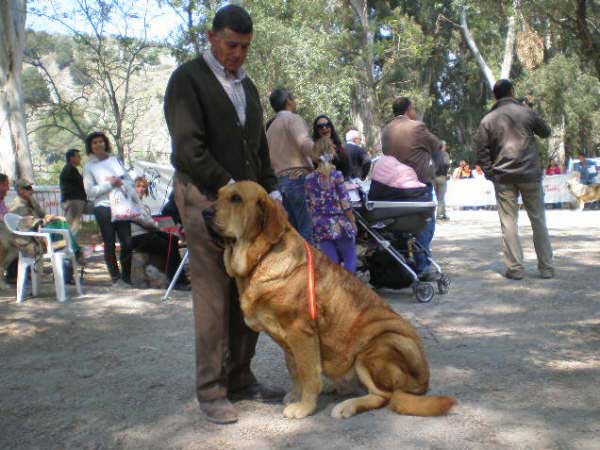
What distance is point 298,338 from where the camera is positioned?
12.7 ft

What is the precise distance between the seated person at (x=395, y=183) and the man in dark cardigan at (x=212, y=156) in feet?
13.1

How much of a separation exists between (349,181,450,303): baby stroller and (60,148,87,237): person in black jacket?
5.12 m

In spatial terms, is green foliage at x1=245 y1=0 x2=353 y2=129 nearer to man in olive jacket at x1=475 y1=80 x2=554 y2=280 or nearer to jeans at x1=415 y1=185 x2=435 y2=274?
man in olive jacket at x1=475 y1=80 x2=554 y2=280

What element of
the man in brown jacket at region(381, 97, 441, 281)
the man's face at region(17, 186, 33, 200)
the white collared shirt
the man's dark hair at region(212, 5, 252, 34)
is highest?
the man's dark hair at region(212, 5, 252, 34)

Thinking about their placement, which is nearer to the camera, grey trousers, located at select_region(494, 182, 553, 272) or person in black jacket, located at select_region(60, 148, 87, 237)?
grey trousers, located at select_region(494, 182, 553, 272)

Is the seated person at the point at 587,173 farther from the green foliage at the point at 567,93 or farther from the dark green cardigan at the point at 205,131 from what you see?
the dark green cardigan at the point at 205,131

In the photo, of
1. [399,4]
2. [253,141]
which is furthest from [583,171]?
[253,141]

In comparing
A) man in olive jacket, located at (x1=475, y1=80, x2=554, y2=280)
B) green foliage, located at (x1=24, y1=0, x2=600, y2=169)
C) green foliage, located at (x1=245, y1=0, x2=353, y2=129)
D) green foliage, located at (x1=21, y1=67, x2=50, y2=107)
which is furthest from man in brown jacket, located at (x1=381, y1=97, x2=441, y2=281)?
green foliage, located at (x1=21, y1=67, x2=50, y2=107)

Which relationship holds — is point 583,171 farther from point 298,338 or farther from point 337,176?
point 298,338

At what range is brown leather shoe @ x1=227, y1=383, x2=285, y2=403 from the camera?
14.4ft

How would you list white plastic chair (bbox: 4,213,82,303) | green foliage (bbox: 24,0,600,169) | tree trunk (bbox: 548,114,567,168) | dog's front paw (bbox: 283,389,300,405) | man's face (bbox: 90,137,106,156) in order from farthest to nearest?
1. tree trunk (bbox: 548,114,567,168)
2. green foliage (bbox: 24,0,600,169)
3. man's face (bbox: 90,137,106,156)
4. white plastic chair (bbox: 4,213,82,303)
5. dog's front paw (bbox: 283,389,300,405)

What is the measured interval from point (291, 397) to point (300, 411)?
0.93 feet

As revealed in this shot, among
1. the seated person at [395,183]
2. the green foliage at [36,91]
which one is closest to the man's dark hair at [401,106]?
the seated person at [395,183]

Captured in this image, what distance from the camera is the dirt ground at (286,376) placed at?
145 inches
